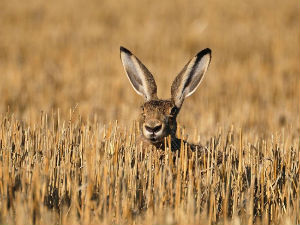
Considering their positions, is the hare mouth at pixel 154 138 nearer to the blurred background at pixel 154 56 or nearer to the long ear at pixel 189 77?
the long ear at pixel 189 77

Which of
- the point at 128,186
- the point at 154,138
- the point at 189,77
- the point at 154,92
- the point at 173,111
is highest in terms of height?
the point at 189,77

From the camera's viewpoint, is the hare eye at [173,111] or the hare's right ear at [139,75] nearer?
the hare eye at [173,111]

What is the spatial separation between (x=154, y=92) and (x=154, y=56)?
21.8ft

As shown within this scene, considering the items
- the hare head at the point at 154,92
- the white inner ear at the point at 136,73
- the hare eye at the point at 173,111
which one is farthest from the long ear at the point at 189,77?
the white inner ear at the point at 136,73

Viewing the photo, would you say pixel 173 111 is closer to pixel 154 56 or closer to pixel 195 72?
pixel 195 72

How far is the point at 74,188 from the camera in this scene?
404 cm

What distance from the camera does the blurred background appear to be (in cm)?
882

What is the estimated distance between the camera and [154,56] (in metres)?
12.3

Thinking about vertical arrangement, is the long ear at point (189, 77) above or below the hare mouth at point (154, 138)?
above

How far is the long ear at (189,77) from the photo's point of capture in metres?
5.53

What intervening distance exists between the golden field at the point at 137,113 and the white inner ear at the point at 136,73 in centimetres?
37

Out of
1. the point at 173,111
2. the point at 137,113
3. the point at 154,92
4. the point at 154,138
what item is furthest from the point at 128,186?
the point at 137,113

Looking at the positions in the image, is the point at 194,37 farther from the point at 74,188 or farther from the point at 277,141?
the point at 74,188

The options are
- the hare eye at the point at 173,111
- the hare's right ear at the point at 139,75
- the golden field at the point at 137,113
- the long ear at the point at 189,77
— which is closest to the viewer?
the golden field at the point at 137,113
